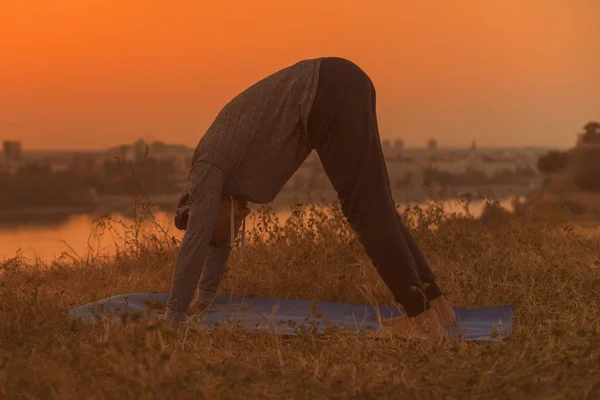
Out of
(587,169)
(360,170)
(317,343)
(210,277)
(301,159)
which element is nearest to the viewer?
(317,343)

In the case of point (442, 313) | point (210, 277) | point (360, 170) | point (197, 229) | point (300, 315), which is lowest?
point (300, 315)

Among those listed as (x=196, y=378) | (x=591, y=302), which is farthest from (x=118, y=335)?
(x=591, y=302)

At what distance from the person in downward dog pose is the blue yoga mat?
0.27 meters

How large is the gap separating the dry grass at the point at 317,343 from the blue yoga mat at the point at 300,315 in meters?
0.12

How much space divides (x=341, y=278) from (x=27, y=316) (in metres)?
1.93

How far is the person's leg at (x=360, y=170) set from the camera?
13.1 ft

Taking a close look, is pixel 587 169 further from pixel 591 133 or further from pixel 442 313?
pixel 442 313

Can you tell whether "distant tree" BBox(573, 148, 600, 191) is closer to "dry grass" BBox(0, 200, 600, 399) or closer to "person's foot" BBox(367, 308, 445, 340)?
"dry grass" BBox(0, 200, 600, 399)

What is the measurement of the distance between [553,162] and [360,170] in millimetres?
13433

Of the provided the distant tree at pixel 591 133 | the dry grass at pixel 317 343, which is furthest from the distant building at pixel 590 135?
the dry grass at pixel 317 343

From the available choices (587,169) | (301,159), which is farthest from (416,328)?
(587,169)

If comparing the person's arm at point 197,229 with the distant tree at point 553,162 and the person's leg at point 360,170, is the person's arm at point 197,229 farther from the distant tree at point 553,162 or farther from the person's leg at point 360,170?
the distant tree at point 553,162

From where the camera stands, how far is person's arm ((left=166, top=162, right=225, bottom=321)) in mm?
3879

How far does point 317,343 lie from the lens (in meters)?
3.79
